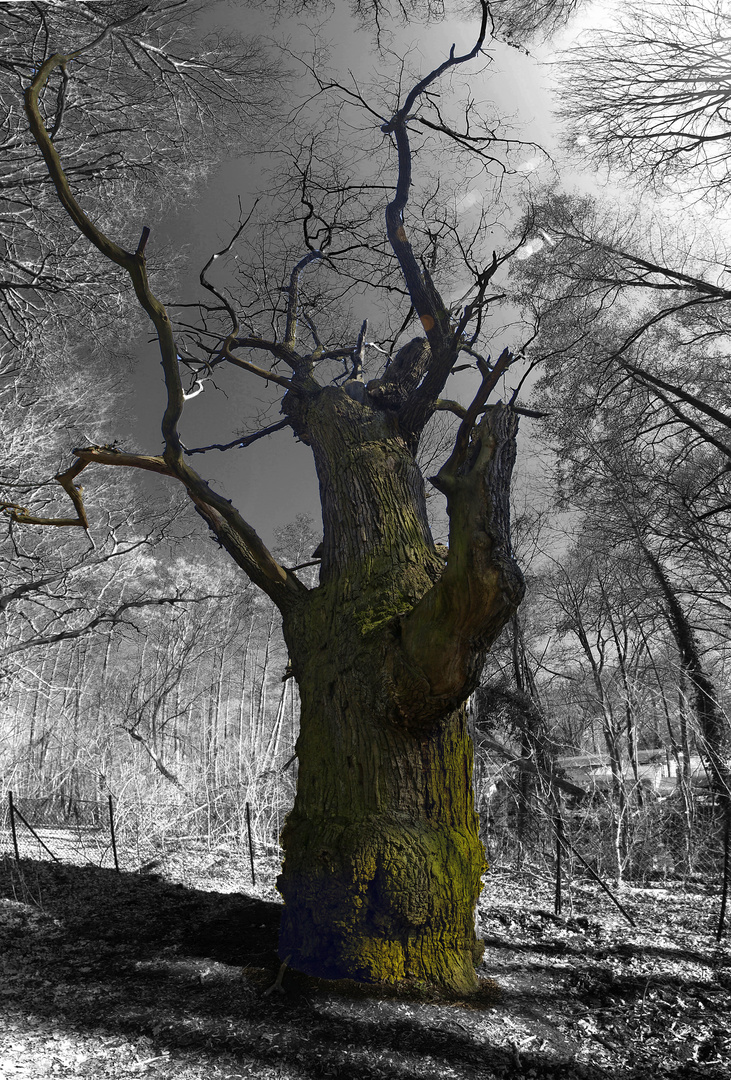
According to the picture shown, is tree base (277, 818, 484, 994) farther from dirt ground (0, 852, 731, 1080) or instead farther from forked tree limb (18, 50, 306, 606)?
forked tree limb (18, 50, 306, 606)

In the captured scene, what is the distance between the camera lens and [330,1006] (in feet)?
7.91

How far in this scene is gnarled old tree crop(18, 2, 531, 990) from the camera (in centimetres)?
258

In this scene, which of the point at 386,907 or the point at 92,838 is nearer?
the point at 386,907

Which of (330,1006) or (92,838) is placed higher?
(330,1006)

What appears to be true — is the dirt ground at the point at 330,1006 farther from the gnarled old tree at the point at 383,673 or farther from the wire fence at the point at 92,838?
the wire fence at the point at 92,838

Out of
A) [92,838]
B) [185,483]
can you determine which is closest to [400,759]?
[185,483]

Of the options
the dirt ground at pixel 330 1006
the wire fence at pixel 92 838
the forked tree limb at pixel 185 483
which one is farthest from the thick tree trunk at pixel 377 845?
the wire fence at pixel 92 838

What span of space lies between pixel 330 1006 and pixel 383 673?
1.37m

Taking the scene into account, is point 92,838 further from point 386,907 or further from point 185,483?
point 386,907

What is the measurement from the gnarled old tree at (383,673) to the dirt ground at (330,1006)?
0.81 ft

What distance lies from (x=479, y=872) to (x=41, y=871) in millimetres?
4710

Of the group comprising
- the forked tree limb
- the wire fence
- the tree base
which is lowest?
the wire fence

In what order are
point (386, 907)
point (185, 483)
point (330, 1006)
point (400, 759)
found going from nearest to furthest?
1. point (330, 1006)
2. point (386, 907)
3. point (400, 759)
4. point (185, 483)

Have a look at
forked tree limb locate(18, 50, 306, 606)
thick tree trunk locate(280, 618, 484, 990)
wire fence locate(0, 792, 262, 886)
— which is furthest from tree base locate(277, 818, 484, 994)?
wire fence locate(0, 792, 262, 886)
